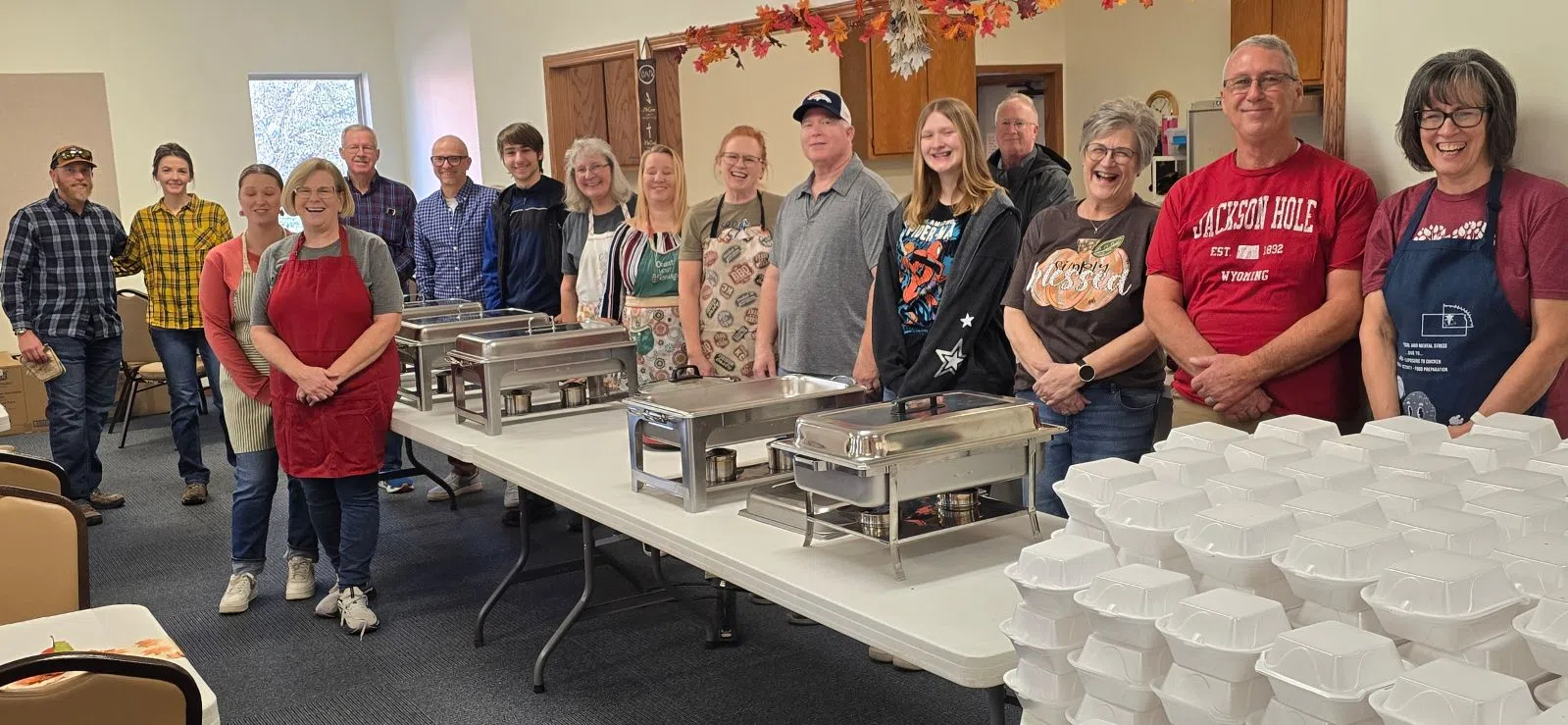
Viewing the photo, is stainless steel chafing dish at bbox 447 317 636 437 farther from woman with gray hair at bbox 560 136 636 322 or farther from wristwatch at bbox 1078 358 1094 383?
wristwatch at bbox 1078 358 1094 383

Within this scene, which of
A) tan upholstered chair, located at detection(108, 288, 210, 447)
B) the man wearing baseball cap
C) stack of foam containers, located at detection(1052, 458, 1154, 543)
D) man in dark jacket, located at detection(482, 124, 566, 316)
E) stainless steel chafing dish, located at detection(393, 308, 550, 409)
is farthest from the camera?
tan upholstered chair, located at detection(108, 288, 210, 447)

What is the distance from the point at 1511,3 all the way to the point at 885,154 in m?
2.94

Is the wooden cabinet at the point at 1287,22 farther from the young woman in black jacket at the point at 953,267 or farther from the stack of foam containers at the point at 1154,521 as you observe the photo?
the stack of foam containers at the point at 1154,521

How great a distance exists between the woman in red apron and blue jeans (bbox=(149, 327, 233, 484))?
213cm

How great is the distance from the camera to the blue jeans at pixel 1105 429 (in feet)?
9.02

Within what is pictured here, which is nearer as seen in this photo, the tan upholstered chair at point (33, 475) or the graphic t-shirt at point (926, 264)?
the tan upholstered chair at point (33, 475)

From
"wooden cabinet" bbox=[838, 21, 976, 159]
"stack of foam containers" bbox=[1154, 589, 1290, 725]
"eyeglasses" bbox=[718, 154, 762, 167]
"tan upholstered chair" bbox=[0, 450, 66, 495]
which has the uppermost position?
"wooden cabinet" bbox=[838, 21, 976, 159]

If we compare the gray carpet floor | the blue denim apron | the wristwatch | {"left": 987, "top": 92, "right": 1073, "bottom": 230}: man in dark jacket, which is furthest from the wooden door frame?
the blue denim apron

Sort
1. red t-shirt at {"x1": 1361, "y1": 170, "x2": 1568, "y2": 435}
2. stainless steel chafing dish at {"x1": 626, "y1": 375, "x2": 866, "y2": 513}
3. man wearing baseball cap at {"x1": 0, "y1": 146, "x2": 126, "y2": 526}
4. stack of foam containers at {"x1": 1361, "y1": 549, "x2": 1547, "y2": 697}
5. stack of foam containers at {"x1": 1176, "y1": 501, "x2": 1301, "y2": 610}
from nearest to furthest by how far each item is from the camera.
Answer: stack of foam containers at {"x1": 1361, "y1": 549, "x2": 1547, "y2": 697} → stack of foam containers at {"x1": 1176, "y1": 501, "x2": 1301, "y2": 610} → red t-shirt at {"x1": 1361, "y1": 170, "x2": 1568, "y2": 435} → stainless steel chafing dish at {"x1": 626, "y1": 375, "x2": 866, "y2": 513} → man wearing baseball cap at {"x1": 0, "y1": 146, "x2": 126, "y2": 526}

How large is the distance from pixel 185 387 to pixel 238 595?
1.85m

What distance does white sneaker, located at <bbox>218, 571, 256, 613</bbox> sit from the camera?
157 inches

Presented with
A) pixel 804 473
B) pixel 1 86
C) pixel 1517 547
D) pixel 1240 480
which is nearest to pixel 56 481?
pixel 804 473

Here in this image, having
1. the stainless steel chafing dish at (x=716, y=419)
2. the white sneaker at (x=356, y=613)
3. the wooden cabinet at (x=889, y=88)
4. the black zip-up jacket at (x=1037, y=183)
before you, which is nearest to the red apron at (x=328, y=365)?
the white sneaker at (x=356, y=613)

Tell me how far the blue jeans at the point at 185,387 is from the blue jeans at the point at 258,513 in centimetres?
171
